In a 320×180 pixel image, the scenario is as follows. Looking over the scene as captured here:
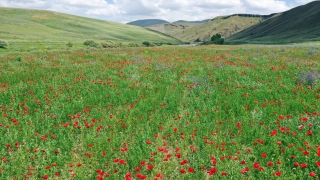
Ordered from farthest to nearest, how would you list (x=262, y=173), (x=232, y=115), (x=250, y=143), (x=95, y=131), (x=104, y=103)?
(x=104, y=103), (x=232, y=115), (x=95, y=131), (x=250, y=143), (x=262, y=173)

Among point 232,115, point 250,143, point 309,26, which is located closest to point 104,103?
point 232,115

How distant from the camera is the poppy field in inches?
186

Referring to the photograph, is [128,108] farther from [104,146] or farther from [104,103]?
[104,146]

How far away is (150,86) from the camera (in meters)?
11.0

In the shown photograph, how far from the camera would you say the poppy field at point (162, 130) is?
186 inches

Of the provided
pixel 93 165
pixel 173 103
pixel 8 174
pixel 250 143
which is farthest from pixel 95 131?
pixel 250 143

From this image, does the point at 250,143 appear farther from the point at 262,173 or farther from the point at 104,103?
the point at 104,103

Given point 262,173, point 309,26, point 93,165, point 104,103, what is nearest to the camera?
point 262,173

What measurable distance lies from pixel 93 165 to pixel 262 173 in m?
3.49

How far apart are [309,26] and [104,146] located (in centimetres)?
15447

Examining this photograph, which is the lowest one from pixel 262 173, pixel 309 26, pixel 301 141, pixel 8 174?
pixel 8 174

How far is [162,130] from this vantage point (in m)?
6.50

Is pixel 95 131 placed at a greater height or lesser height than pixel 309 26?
lesser

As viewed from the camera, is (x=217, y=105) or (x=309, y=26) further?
(x=309, y=26)
